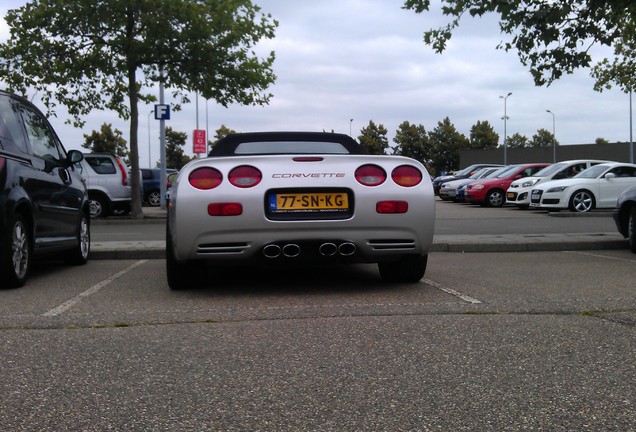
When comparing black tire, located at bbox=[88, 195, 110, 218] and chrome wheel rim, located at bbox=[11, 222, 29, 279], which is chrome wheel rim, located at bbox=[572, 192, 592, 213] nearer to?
black tire, located at bbox=[88, 195, 110, 218]

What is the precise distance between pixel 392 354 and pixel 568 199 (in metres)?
16.1

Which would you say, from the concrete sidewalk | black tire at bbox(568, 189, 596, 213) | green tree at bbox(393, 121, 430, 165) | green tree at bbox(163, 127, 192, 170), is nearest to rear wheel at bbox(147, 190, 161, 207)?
black tire at bbox(568, 189, 596, 213)

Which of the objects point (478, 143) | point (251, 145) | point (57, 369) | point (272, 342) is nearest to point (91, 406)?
point (57, 369)

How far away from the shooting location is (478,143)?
326 ft

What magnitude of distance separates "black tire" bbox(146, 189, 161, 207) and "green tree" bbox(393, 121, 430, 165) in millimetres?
69523

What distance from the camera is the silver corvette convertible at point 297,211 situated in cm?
526

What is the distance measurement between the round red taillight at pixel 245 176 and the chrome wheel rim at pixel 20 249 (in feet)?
6.48

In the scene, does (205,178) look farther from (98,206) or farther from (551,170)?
(551,170)

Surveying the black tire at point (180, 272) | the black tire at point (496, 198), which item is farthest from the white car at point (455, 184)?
the black tire at point (180, 272)

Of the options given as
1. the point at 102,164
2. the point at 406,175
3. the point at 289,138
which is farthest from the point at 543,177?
the point at 406,175

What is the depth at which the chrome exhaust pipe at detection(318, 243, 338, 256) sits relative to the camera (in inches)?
209

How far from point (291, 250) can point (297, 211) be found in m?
0.29

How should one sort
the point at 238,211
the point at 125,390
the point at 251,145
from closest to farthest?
1. the point at 125,390
2. the point at 238,211
3. the point at 251,145

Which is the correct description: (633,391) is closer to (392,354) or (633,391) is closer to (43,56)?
(392,354)
